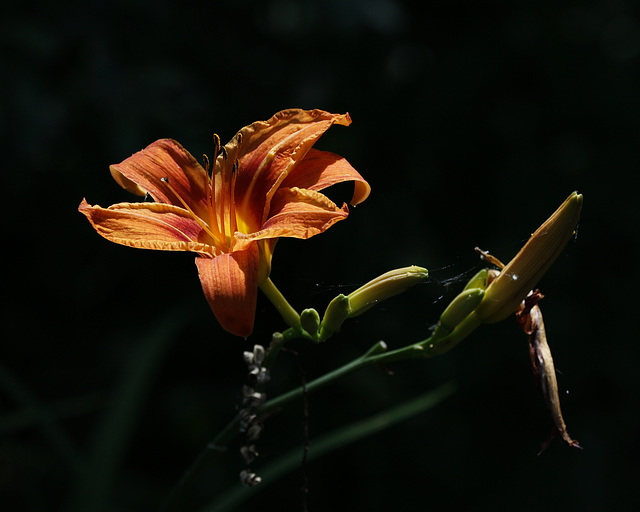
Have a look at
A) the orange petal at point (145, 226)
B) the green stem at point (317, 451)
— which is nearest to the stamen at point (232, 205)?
the orange petal at point (145, 226)

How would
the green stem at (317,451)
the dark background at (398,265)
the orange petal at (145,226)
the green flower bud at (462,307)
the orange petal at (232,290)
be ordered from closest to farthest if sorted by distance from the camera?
the orange petal at (232,290)
the orange petal at (145,226)
the green flower bud at (462,307)
the green stem at (317,451)
the dark background at (398,265)

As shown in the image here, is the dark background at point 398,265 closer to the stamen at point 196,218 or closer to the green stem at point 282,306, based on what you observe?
the stamen at point 196,218

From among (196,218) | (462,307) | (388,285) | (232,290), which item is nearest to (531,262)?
(462,307)

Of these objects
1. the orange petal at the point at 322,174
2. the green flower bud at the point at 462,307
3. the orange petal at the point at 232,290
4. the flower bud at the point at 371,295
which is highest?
the orange petal at the point at 322,174

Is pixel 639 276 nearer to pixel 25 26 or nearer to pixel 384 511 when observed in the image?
pixel 384 511

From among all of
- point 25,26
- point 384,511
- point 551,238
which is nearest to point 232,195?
point 551,238

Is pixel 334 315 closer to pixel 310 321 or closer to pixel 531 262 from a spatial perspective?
pixel 310 321
